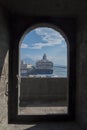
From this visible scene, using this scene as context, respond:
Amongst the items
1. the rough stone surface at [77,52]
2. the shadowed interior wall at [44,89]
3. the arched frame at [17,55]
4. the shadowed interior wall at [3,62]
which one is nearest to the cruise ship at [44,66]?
the shadowed interior wall at [44,89]

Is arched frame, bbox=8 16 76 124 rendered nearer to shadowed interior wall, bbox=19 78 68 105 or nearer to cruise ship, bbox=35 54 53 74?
shadowed interior wall, bbox=19 78 68 105

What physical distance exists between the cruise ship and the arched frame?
3915mm

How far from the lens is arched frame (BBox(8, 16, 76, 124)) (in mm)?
4625

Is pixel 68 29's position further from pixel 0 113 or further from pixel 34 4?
pixel 0 113

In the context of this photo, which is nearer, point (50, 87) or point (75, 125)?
point (75, 125)

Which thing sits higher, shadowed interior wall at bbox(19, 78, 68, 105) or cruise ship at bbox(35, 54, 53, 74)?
cruise ship at bbox(35, 54, 53, 74)

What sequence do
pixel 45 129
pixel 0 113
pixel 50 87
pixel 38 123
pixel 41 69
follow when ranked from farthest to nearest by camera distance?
pixel 41 69 < pixel 50 87 < pixel 38 123 < pixel 45 129 < pixel 0 113

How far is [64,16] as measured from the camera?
470 centimetres

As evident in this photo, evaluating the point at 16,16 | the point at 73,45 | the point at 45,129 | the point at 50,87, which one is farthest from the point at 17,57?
the point at 50,87

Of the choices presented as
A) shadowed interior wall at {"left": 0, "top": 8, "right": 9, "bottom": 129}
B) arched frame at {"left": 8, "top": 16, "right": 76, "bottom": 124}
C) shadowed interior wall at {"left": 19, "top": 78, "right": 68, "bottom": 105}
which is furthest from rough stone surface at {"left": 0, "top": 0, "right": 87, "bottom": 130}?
shadowed interior wall at {"left": 19, "top": 78, "right": 68, "bottom": 105}

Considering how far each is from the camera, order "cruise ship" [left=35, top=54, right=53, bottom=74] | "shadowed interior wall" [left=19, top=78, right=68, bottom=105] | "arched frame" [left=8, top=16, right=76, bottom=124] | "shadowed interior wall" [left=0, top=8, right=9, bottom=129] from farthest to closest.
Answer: "cruise ship" [left=35, top=54, right=53, bottom=74] < "shadowed interior wall" [left=19, top=78, right=68, bottom=105] < "arched frame" [left=8, top=16, right=76, bottom=124] < "shadowed interior wall" [left=0, top=8, right=9, bottom=129]

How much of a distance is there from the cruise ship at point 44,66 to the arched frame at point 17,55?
392 cm

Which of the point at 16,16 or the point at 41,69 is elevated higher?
the point at 16,16

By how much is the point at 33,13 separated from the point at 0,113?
2.06m
